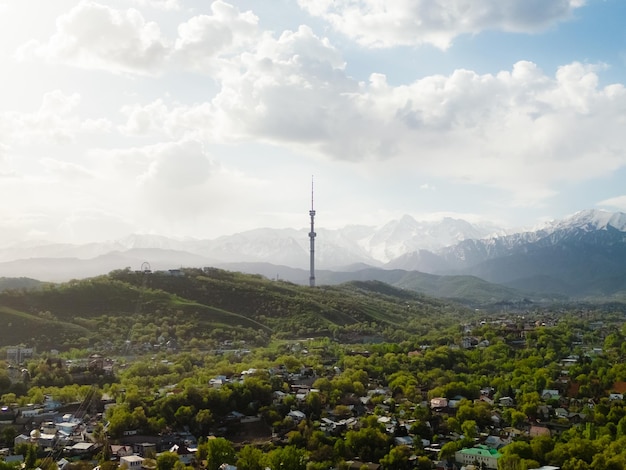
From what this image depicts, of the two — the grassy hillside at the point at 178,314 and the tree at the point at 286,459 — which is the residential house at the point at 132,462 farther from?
the grassy hillside at the point at 178,314

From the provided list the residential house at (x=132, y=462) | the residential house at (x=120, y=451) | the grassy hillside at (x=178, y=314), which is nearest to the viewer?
the residential house at (x=132, y=462)

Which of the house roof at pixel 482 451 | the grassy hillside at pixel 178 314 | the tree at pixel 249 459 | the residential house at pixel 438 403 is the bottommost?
the house roof at pixel 482 451

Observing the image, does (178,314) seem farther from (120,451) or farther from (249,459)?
(249,459)

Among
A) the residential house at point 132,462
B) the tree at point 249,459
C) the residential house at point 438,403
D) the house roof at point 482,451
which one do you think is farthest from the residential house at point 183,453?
the residential house at point 438,403

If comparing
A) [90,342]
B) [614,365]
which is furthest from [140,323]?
[614,365]

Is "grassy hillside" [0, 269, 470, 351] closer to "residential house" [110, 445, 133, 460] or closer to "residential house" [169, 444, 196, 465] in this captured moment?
"residential house" [110, 445, 133, 460]

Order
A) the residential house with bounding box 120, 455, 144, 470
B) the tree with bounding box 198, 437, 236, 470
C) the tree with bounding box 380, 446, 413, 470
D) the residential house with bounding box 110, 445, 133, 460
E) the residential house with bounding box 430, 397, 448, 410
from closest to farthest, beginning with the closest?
the residential house with bounding box 120, 455, 144, 470
the tree with bounding box 198, 437, 236, 470
the tree with bounding box 380, 446, 413, 470
the residential house with bounding box 110, 445, 133, 460
the residential house with bounding box 430, 397, 448, 410

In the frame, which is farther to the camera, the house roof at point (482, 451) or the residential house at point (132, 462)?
the house roof at point (482, 451)

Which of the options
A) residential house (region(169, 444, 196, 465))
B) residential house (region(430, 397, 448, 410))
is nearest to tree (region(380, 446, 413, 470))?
residential house (region(169, 444, 196, 465))
